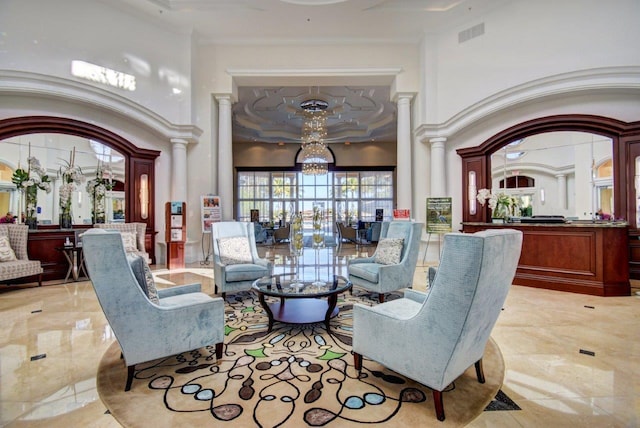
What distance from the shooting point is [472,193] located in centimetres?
696

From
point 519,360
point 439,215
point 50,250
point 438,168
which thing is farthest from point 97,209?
point 519,360

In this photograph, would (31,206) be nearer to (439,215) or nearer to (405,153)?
(405,153)

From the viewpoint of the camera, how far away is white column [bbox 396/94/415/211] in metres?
7.69

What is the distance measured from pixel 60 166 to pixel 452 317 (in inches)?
322

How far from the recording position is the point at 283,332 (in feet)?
10.6

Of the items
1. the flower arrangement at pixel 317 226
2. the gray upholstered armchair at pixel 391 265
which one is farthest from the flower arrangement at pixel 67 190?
the gray upholstered armchair at pixel 391 265

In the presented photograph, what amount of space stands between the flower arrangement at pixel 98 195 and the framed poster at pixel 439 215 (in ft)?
24.3

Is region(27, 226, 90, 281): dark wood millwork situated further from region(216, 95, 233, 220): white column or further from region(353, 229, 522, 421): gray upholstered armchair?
region(353, 229, 522, 421): gray upholstered armchair

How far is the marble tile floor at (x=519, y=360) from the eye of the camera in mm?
1944

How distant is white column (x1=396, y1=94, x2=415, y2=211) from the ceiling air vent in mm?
1593

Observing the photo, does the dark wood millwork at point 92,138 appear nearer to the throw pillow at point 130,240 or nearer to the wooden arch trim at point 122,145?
the wooden arch trim at point 122,145

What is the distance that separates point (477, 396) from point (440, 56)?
7398 millimetres

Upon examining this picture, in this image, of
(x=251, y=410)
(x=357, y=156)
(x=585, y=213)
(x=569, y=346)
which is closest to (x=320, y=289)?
(x=251, y=410)

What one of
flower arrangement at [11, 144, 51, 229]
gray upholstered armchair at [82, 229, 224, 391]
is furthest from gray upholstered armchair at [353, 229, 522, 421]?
flower arrangement at [11, 144, 51, 229]
